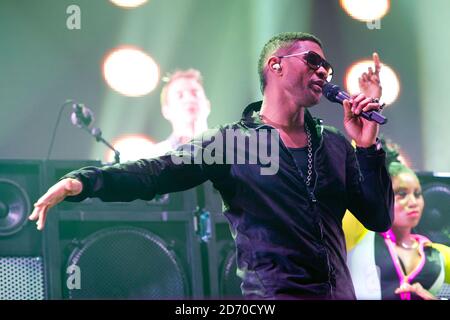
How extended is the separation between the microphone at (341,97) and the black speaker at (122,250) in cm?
117

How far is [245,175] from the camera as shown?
2.48 metres

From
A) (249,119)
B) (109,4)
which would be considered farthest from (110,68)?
(249,119)

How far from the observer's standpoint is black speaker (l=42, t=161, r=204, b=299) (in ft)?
10.8

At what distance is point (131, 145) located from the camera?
163 inches

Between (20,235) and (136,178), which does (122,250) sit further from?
(136,178)

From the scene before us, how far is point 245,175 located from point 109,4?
2.09 m

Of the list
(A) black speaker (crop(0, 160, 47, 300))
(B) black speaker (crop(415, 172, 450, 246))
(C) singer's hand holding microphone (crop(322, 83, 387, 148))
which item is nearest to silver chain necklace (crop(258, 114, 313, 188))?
(C) singer's hand holding microphone (crop(322, 83, 387, 148))

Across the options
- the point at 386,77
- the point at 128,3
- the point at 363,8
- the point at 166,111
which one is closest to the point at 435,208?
the point at 386,77

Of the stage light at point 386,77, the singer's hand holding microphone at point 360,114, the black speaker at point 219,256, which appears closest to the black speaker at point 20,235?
the black speaker at point 219,256

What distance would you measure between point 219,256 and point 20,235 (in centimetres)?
87

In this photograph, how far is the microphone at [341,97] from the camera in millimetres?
2367

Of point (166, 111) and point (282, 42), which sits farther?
point (166, 111)

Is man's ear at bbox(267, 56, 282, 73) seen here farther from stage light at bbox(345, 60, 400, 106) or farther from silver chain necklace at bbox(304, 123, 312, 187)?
stage light at bbox(345, 60, 400, 106)

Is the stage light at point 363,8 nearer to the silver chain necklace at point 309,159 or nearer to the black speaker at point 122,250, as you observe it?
the black speaker at point 122,250
